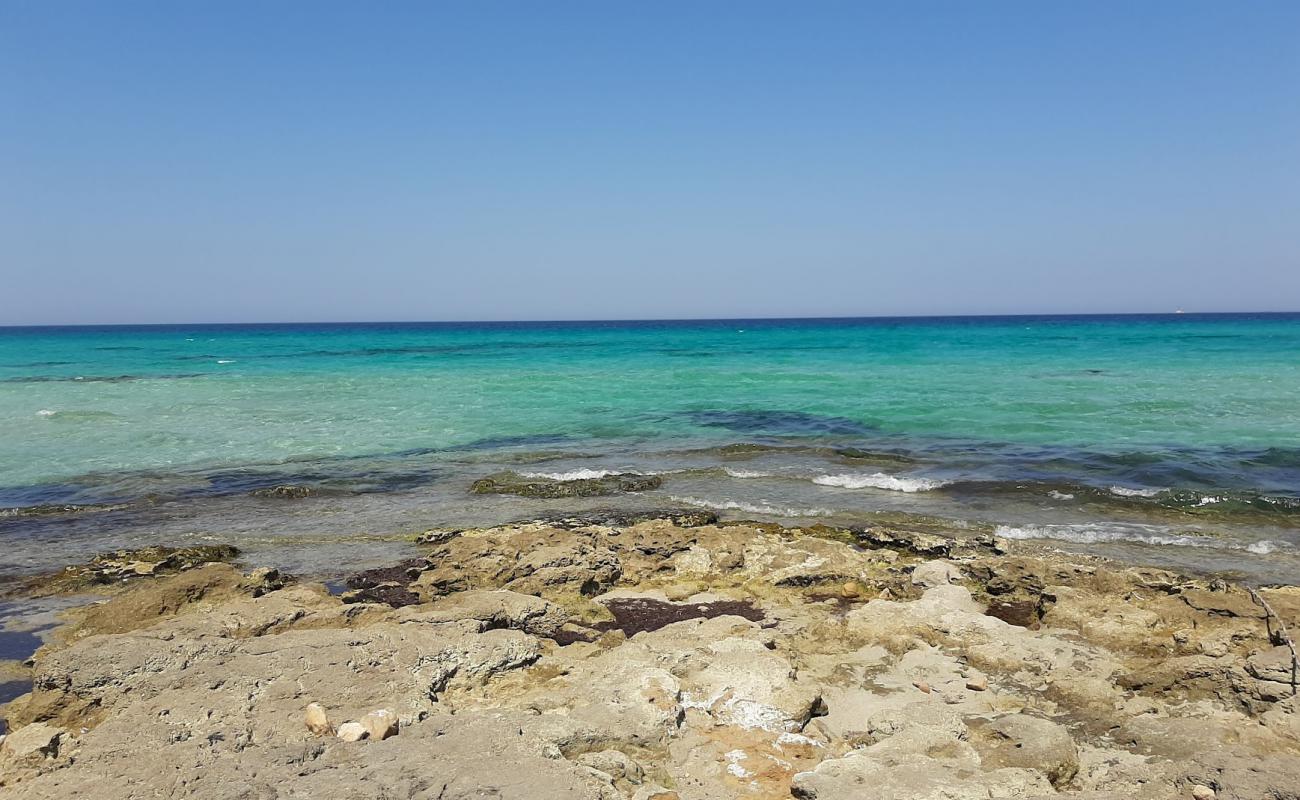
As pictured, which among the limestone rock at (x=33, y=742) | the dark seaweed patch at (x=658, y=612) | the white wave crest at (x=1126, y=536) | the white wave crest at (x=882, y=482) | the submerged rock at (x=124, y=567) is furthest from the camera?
the white wave crest at (x=882, y=482)

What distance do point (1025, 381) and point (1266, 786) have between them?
92.0 feet

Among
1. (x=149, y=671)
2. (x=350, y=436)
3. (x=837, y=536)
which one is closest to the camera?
(x=149, y=671)

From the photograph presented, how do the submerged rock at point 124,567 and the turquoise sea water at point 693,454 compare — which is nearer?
the submerged rock at point 124,567

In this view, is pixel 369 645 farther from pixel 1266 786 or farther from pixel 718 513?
pixel 718 513

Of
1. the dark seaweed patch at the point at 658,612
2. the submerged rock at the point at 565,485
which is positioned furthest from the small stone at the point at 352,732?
the submerged rock at the point at 565,485

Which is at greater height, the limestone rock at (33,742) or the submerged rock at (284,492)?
the limestone rock at (33,742)

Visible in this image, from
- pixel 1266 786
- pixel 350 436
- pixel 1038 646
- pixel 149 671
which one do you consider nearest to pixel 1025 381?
pixel 350 436

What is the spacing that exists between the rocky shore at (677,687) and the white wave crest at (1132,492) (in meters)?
4.53

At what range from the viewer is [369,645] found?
588 centimetres

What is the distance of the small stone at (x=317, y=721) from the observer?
15.8ft

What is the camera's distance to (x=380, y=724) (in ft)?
15.9

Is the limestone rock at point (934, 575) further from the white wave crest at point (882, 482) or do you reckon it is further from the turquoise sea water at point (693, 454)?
the white wave crest at point (882, 482)

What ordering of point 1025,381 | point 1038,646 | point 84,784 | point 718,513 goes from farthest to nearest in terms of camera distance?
point 1025,381 → point 718,513 → point 1038,646 → point 84,784

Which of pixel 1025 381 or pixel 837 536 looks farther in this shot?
pixel 1025 381
